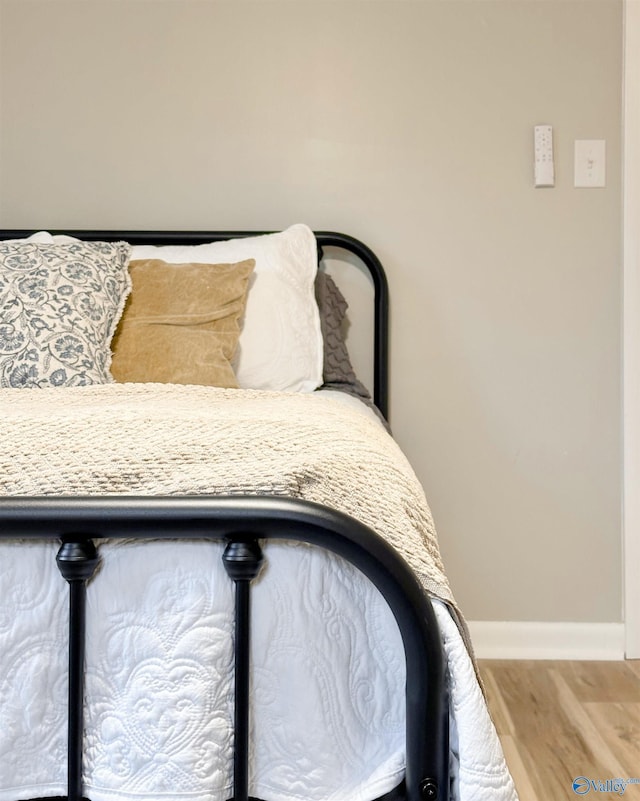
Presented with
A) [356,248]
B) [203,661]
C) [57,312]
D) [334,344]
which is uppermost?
[356,248]

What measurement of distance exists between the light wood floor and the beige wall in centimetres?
18

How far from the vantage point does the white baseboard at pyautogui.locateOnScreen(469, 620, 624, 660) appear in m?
2.11

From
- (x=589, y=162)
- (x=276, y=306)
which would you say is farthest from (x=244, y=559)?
(x=589, y=162)

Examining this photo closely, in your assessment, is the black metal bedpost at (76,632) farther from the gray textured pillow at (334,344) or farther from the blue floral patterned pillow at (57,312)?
the gray textured pillow at (334,344)

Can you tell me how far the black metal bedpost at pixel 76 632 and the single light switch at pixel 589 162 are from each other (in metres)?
1.74

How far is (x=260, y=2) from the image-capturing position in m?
2.12

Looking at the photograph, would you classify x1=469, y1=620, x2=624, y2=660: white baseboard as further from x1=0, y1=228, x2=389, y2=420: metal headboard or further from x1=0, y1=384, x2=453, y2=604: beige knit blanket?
x1=0, y1=384, x2=453, y2=604: beige knit blanket

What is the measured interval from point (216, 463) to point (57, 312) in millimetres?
914

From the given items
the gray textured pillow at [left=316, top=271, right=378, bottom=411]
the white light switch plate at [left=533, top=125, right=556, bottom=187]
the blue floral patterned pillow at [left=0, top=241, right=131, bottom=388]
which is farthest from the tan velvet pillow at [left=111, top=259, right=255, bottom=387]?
the white light switch plate at [left=533, top=125, right=556, bottom=187]

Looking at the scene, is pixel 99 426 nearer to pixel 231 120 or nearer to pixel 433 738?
pixel 433 738

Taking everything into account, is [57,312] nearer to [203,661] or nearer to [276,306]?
[276,306]

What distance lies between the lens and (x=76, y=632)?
758mm

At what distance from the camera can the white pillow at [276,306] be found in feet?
5.97

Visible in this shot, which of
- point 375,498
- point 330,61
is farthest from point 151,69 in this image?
point 375,498
